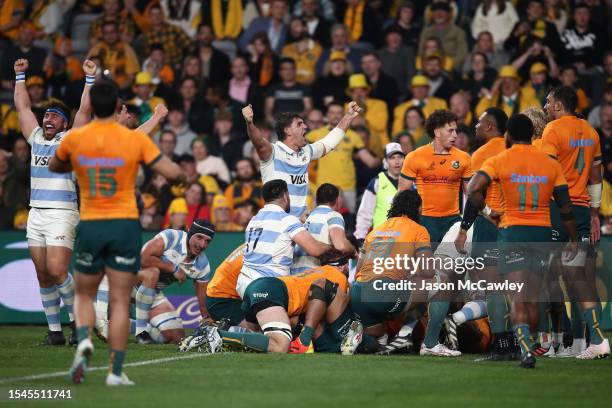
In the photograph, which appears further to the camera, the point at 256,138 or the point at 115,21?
the point at 115,21

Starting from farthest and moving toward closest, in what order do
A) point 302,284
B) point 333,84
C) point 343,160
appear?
point 333,84, point 343,160, point 302,284

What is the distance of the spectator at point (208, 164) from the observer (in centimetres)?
2053

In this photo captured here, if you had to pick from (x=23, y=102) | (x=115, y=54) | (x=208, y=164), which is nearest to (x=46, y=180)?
(x=23, y=102)

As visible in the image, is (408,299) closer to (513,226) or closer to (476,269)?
(476,269)

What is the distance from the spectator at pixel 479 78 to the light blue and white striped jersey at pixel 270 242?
7.97 m

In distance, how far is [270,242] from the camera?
13.2 metres

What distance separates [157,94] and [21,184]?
329cm

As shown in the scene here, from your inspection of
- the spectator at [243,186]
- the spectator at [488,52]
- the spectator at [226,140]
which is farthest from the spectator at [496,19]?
the spectator at [243,186]

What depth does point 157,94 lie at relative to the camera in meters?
21.8

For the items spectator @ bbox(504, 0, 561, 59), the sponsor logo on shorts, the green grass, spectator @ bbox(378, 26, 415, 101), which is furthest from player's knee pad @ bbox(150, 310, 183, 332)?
spectator @ bbox(504, 0, 561, 59)

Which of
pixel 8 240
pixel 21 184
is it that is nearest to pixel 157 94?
pixel 21 184

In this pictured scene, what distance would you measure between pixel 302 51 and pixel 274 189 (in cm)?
911

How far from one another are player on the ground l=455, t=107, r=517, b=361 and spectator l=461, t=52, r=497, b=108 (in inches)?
273

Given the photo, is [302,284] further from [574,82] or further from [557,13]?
[557,13]
